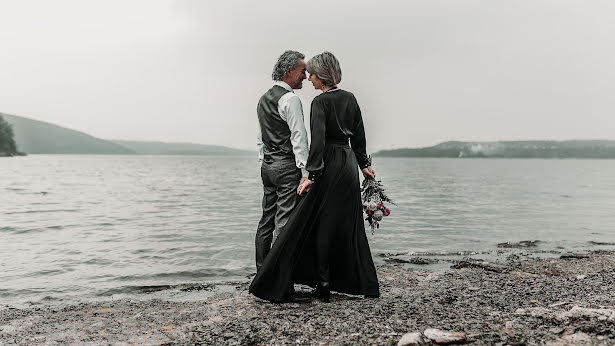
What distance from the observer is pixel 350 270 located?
5.77 meters

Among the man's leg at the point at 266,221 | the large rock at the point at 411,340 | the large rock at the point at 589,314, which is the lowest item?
the large rock at the point at 411,340

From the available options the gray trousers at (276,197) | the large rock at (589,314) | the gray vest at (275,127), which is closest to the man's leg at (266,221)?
the gray trousers at (276,197)

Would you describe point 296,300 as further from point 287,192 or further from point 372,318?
point 287,192

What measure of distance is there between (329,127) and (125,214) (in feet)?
58.8

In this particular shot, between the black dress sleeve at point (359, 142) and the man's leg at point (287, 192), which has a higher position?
the black dress sleeve at point (359, 142)

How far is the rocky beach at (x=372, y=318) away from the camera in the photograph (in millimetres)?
4473

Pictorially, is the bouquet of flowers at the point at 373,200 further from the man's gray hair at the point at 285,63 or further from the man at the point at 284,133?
the man's gray hair at the point at 285,63

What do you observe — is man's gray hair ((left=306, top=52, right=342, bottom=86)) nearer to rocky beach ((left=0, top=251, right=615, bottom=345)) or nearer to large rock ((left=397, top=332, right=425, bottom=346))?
rocky beach ((left=0, top=251, right=615, bottom=345))

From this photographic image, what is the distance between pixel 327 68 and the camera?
18.0 ft

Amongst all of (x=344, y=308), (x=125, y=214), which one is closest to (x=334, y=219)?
(x=344, y=308)

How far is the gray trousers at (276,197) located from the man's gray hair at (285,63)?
38.5 inches

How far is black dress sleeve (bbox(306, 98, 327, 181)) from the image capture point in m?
5.37

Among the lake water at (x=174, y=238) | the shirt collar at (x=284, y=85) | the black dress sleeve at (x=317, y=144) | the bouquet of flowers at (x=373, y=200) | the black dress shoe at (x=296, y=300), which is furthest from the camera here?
the lake water at (x=174, y=238)

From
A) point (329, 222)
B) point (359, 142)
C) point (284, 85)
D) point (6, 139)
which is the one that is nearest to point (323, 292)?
point (329, 222)
